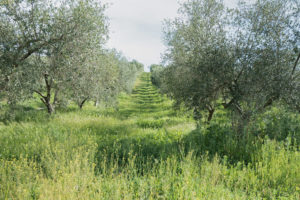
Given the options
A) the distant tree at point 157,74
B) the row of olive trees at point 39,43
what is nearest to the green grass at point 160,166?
the row of olive trees at point 39,43

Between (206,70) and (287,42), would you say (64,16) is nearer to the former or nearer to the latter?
(206,70)

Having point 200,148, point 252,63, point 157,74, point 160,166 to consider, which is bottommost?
point 200,148

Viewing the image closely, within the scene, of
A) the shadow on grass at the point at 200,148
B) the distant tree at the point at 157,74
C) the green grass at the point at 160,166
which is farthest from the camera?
the distant tree at the point at 157,74

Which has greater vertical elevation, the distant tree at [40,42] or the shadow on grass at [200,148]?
the distant tree at [40,42]

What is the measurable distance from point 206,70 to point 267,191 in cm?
497

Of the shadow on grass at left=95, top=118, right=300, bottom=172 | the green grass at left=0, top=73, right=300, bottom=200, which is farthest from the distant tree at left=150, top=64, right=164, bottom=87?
the green grass at left=0, top=73, right=300, bottom=200

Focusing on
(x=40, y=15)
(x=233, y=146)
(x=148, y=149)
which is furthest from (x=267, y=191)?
(x=40, y=15)

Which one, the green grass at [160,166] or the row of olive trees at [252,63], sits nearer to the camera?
the green grass at [160,166]

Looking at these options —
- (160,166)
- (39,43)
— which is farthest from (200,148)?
(39,43)

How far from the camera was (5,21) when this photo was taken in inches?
362

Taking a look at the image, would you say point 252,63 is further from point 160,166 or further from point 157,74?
point 157,74

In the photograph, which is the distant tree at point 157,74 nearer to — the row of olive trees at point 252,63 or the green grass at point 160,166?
the row of olive trees at point 252,63

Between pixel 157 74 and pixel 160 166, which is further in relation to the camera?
pixel 157 74

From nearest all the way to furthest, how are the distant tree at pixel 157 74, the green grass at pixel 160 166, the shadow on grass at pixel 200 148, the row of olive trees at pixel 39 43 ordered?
the green grass at pixel 160 166 → the shadow on grass at pixel 200 148 → the row of olive trees at pixel 39 43 → the distant tree at pixel 157 74
